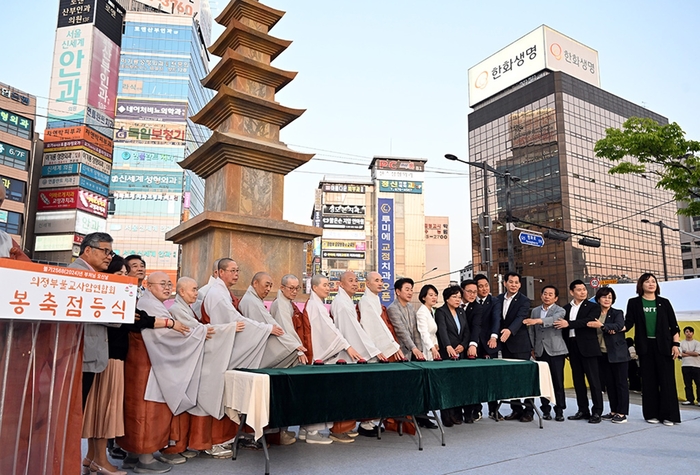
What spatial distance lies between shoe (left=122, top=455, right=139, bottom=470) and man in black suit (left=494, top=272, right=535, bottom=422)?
175 inches

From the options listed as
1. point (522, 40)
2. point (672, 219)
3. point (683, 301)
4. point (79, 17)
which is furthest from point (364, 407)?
point (672, 219)

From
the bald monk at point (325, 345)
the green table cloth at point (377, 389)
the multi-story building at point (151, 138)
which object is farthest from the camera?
the multi-story building at point (151, 138)

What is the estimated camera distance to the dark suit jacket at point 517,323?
664 centimetres

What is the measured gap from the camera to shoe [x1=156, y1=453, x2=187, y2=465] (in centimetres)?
426

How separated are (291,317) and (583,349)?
12.4 ft

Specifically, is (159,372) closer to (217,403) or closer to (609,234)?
(217,403)

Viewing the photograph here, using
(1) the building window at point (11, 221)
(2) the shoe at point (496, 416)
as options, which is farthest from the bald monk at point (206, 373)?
(1) the building window at point (11, 221)

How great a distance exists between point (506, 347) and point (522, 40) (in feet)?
207

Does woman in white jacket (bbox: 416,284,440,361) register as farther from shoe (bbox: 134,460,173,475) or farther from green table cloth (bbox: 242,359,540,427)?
shoe (bbox: 134,460,173,475)

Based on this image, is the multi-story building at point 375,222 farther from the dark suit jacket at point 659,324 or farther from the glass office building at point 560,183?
the dark suit jacket at point 659,324

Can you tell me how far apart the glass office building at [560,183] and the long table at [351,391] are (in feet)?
183

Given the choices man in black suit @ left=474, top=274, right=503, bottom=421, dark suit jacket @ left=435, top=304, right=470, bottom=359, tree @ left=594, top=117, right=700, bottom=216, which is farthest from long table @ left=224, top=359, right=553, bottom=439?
tree @ left=594, top=117, right=700, bottom=216

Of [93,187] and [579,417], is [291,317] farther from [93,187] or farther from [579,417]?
[93,187]

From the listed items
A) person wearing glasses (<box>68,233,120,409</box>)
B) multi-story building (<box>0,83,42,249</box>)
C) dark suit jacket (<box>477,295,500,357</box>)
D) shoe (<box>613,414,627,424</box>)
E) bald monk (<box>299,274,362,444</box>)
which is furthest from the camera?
multi-story building (<box>0,83,42,249</box>)
